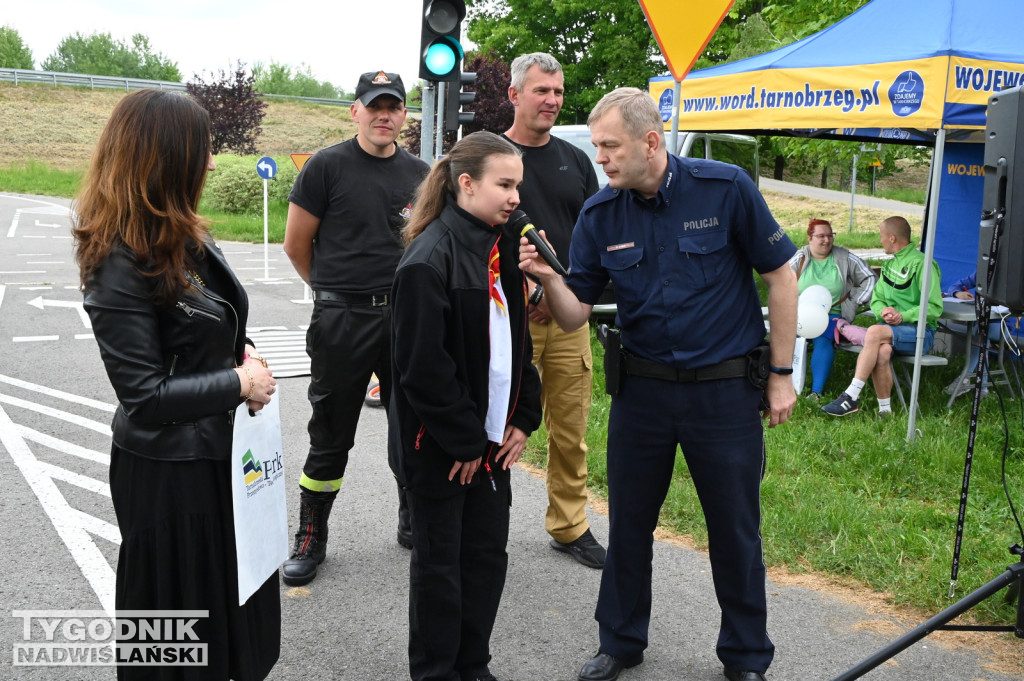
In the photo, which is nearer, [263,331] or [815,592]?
[815,592]

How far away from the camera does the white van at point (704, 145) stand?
11.9 metres

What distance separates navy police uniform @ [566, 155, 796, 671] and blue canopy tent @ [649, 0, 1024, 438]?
6.44 feet

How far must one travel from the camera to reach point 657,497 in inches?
133

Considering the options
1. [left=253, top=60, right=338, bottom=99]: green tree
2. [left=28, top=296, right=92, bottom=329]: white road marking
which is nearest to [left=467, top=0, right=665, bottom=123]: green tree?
[left=28, top=296, right=92, bottom=329]: white road marking

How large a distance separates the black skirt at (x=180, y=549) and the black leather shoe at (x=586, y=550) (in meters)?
2.15

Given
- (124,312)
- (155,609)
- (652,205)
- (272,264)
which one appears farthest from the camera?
(272,264)

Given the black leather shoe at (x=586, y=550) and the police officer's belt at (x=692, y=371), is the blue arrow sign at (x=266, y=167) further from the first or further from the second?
the police officer's belt at (x=692, y=371)

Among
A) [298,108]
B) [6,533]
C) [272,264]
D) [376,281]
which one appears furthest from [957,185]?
[298,108]

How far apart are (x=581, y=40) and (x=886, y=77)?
93.7 feet

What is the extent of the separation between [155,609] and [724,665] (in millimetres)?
2048

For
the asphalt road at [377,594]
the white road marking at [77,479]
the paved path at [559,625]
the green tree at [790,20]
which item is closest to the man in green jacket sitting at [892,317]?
the green tree at [790,20]

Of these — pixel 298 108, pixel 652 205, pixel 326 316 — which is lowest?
pixel 326 316

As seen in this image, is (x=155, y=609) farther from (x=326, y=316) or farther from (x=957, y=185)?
(x=957, y=185)

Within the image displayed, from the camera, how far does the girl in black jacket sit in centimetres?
283
